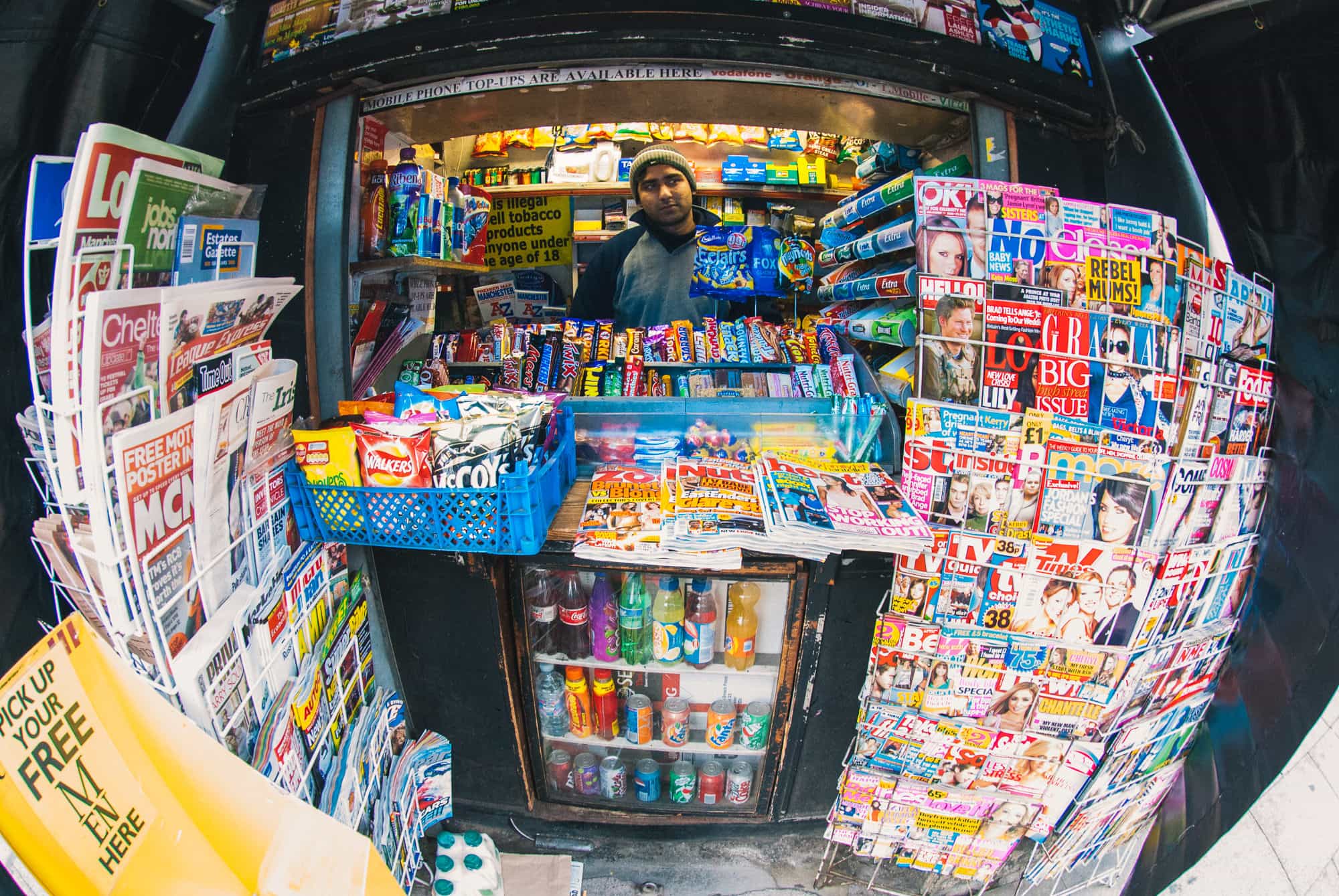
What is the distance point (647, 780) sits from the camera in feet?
7.29

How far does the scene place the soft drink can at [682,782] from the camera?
7.28ft

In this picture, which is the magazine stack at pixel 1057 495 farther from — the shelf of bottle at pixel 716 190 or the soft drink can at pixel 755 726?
the shelf of bottle at pixel 716 190

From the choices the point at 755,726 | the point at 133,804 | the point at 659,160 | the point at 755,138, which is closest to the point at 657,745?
the point at 755,726

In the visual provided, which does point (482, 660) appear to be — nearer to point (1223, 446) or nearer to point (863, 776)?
point (863, 776)

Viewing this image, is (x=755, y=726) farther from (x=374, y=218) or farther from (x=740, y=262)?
(x=374, y=218)

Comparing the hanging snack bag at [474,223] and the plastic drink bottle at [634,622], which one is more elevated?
the hanging snack bag at [474,223]

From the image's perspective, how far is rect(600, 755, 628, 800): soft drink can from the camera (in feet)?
7.34

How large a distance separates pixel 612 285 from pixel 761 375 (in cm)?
139

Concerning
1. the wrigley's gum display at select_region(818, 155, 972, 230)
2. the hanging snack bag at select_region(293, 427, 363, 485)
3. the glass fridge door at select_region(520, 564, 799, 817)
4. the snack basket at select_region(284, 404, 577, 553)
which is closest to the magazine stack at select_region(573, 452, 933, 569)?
the snack basket at select_region(284, 404, 577, 553)

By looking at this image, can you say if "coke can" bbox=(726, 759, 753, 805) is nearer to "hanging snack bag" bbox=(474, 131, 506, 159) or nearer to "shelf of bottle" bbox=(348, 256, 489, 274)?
"shelf of bottle" bbox=(348, 256, 489, 274)

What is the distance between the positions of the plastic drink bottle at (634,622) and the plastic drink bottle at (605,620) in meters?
0.02

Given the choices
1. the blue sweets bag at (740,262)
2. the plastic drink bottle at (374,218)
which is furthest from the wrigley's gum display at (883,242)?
the plastic drink bottle at (374,218)

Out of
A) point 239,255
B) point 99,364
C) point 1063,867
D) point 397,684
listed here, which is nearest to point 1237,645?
point 1063,867

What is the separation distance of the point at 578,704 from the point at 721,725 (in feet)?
1.70
